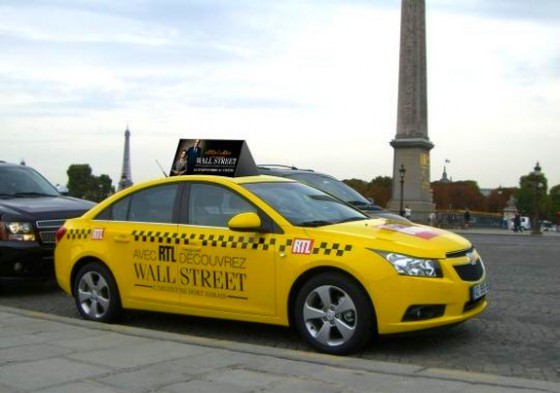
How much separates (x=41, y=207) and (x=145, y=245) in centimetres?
319

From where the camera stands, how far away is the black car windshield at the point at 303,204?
261 inches

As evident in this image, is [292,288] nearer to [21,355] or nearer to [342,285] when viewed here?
[342,285]

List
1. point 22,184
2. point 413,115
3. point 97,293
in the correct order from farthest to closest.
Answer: point 413,115 → point 22,184 → point 97,293

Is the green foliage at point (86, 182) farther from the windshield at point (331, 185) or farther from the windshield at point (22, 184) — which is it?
the windshield at point (331, 185)

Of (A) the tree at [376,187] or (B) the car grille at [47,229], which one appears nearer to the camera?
(B) the car grille at [47,229]

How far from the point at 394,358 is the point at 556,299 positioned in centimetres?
394

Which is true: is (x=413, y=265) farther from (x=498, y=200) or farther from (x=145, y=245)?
(x=498, y=200)

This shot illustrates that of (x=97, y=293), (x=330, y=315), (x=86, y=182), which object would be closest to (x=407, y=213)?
(x=97, y=293)

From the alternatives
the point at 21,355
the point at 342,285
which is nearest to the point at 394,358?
the point at 342,285

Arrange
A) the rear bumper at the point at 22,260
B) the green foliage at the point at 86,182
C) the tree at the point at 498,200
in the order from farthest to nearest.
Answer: the tree at the point at 498,200
the green foliage at the point at 86,182
the rear bumper at the point at 22,260

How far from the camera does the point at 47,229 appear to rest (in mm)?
9445

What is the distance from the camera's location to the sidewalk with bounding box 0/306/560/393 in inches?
189

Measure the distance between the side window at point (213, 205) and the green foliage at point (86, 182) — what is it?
266ft

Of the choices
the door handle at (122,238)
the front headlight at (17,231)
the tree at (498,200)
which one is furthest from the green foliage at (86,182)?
the door handle at (122,238)
